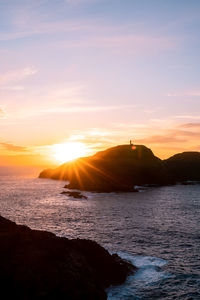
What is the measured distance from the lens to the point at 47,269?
69.6 ft

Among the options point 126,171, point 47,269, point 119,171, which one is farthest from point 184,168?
point 47,269

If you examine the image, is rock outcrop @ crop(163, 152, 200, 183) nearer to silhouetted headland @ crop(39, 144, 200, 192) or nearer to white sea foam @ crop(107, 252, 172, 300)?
silhouetted headland @ crop(39, 144, 200, 192)

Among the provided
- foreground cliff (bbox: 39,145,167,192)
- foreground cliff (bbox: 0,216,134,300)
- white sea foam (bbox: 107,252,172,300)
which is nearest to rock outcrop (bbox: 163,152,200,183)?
foreground cliff (bbox: 39,145,167,192)

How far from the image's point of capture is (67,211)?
218 feet

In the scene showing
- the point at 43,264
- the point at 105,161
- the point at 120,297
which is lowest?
the point at 120,297

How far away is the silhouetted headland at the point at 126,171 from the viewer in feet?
415

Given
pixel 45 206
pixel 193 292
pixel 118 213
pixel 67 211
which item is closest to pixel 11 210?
pixel 45 206

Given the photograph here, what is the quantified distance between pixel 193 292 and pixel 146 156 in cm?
13990

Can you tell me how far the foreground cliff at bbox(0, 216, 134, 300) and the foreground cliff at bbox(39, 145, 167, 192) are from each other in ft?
287

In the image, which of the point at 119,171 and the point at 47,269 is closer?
the point at 47,269

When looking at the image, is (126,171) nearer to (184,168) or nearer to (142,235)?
(184,168)

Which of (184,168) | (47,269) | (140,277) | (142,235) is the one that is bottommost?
(140,277)

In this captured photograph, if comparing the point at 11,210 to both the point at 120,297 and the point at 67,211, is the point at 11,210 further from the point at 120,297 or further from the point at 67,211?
the point at 120,297

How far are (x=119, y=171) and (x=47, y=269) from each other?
4779 inches
